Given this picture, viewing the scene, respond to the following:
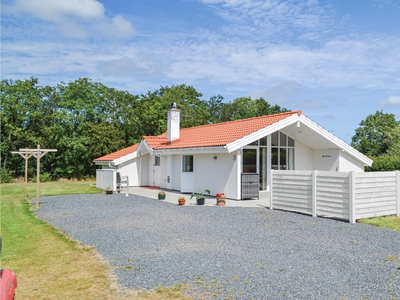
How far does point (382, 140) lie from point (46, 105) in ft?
142

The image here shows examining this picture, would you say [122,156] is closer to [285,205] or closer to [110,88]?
[285,205]

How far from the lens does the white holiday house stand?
50.3ft

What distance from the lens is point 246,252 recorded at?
22.3 feet

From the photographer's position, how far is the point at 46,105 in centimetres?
3553

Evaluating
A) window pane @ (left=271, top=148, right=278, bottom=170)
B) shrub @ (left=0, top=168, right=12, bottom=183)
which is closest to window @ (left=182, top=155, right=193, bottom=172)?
window pane @ (left=271, top=148, right=278, bottom=170)

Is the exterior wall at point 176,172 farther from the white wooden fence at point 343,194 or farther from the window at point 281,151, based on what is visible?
the white wooden fence at point 343,194

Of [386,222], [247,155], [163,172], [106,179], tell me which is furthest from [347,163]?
[106,179]

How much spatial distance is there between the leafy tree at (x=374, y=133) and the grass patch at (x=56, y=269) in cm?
4675

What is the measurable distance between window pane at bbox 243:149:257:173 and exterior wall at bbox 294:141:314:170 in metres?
3.29

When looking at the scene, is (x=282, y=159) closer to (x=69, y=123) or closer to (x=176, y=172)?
(x=176, y=172)

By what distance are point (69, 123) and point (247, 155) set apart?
2304 centimetres

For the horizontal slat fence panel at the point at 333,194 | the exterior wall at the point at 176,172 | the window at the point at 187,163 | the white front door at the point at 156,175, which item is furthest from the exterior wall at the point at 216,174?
the white front door at the point at 156,175

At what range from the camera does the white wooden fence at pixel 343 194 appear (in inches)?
397

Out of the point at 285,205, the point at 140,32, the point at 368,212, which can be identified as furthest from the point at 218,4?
the point at 368,212
